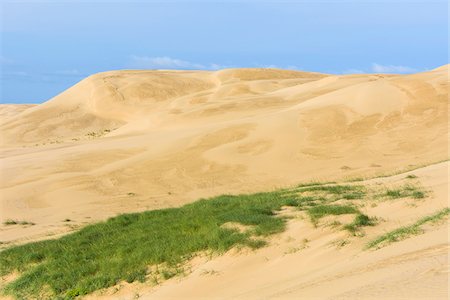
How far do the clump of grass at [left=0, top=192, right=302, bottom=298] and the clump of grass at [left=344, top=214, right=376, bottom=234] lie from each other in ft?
3.42

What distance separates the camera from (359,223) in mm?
7836

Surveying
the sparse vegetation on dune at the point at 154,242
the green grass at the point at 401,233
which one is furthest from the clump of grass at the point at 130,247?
the green grass at the point at 401,233

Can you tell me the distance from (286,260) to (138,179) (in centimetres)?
1171

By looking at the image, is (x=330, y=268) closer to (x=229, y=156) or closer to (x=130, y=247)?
(x=130, y=247)

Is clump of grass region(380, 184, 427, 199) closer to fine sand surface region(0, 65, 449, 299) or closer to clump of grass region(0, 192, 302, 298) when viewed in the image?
fine sand surface region(0, 65, 449, 299)

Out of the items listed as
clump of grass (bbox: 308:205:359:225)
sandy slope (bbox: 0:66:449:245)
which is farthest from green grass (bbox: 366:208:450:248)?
sandy slope (bbox: 0:66:449:245)

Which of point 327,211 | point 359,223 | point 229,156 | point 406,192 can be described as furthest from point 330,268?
point 229,156

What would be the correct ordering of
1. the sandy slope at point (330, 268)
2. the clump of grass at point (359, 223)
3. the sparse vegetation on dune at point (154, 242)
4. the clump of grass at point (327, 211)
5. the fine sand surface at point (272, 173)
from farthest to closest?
the clump of grass at point (327, 211) → the sparse vegetation on dune at point (154, 242) → the clump of grass at point (359, 223) → the fine sand surface at point (272, 173) → the sandy slope at point (330, 268)

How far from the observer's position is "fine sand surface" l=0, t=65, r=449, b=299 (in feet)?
21.0

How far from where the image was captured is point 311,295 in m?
5.81

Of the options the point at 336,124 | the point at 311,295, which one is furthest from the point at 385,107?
the point at 311,295

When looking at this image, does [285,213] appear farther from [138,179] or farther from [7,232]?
[138,179]

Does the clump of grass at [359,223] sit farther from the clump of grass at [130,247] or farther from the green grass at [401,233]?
the clump of grass at [130,247]

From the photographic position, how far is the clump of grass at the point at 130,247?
8070mm
